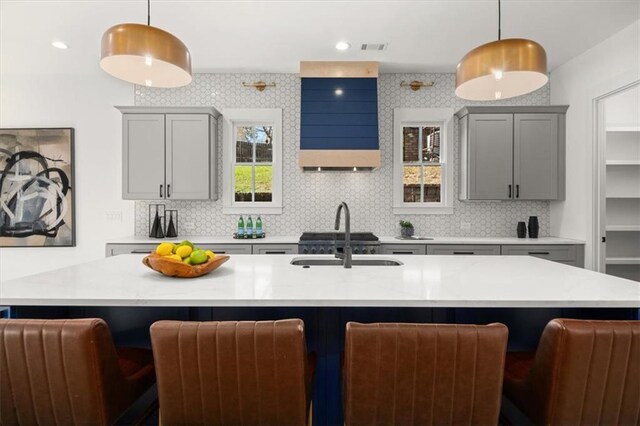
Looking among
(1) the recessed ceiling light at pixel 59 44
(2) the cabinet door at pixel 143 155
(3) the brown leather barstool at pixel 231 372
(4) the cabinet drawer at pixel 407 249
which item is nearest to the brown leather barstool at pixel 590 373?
(3) the brown leather barstool at pixel 231 372

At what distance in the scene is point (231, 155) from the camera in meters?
4.31

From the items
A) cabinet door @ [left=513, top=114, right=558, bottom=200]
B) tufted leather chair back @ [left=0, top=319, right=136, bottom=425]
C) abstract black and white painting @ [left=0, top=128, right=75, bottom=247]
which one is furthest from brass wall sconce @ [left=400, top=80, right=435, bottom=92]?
abstract black and white painting @ [left=0, top=128, right=75, bottom=247]

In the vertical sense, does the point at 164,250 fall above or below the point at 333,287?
above

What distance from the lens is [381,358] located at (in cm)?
100

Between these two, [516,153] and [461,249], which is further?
[516,153]

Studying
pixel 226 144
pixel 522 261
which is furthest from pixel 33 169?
pixel 522 261

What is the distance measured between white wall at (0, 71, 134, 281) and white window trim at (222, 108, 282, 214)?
1228mm

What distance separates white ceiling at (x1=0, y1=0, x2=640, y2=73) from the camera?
9.28ft

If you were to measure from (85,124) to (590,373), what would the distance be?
5236 mm

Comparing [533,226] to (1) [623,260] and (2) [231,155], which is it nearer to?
(1) [623,260]

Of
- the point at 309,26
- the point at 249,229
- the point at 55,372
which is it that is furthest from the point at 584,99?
the point at 55,372

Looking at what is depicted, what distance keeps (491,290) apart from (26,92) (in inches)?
219

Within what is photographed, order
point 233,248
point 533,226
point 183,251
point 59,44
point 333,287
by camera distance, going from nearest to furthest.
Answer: point 333,287, point 183,251, point 59,44, point 233,248, point 533,226

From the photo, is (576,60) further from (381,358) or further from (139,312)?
(139,312)
